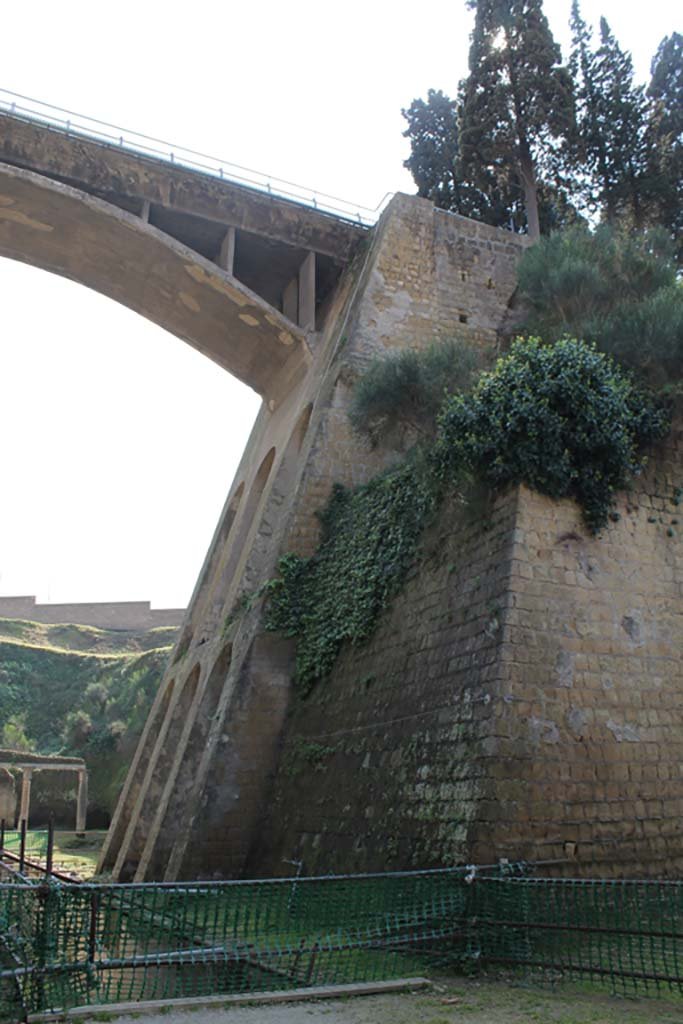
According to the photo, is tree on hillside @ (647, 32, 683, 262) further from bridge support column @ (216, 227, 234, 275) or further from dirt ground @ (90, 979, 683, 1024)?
dirt ground @ (90, 979, 683, 1024)

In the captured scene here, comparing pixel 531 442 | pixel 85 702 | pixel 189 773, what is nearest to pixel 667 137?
pixel 531 442

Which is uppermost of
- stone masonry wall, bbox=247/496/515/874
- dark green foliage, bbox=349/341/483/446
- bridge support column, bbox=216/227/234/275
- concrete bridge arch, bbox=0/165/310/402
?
bridge support column, bbox=216/227/234/275

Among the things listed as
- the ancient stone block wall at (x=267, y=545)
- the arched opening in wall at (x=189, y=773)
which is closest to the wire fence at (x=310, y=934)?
the ancient stone block wall at (x=267, y=545)

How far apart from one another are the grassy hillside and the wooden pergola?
134 cm

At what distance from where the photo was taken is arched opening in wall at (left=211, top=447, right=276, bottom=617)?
17.5 metres

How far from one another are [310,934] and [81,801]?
22.5 metres

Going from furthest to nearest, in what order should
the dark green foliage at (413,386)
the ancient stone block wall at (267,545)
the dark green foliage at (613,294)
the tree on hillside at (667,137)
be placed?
the tree on hillside at (667,137) < the dark green foliage at (413,386) < the ancient stone block wall at (267,545) < the dark green foliage at (613,294)

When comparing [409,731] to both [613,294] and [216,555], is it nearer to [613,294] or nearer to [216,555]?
[613,294]

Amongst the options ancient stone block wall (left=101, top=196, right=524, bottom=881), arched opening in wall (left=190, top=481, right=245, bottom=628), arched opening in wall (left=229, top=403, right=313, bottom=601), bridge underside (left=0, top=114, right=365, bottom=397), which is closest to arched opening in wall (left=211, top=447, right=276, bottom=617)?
ancient stone block wall (left=101, top=196, right=524, bottom=881)

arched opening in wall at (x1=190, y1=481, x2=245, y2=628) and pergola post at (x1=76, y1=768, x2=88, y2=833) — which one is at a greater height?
arched opening in wall at (x1=190, y1=481, x2=245, y2=628)

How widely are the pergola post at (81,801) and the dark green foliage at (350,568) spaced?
54.0 ft

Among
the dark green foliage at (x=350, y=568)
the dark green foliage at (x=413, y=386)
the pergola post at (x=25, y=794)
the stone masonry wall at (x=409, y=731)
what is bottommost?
the pergola post at (x=25, y=794)

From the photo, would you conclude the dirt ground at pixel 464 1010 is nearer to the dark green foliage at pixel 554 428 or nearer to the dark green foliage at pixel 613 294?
the dark green foliage at pixel 554 428

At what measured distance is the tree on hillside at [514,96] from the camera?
18531mm
